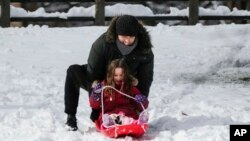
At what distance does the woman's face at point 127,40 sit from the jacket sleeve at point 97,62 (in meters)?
0.18

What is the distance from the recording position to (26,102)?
6.95 meters

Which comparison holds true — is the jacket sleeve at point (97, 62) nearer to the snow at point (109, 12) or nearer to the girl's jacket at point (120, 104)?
the girl's jacket at point (120, 104)

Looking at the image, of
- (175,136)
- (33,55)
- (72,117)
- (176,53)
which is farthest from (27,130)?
(176,53)

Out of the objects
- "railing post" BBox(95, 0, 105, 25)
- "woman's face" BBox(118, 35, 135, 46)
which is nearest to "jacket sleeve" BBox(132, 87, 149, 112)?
"woman's face" BBox(118, 35, 135, 46)

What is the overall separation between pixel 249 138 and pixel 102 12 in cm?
807

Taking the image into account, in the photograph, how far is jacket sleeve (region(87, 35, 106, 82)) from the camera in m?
5.51

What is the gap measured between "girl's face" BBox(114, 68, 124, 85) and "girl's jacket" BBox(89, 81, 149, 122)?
0.17 feet

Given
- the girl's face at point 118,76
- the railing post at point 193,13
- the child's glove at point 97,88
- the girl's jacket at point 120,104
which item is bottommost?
the girl's jacket at point 120,104

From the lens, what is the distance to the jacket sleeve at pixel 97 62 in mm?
5512

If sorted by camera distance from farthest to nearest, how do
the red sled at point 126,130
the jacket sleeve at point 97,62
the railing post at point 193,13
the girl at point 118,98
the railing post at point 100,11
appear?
1. the railing post at point 193,13
2. the railing post at point 100,11
3. the jacket sleeve at point 97,62
4. the girl at point 118,98
5. the red sled at point 126,130

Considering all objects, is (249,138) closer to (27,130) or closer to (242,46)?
(27,130)

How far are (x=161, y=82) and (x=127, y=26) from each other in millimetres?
3377

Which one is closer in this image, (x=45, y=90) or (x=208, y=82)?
(x=45, y=90)

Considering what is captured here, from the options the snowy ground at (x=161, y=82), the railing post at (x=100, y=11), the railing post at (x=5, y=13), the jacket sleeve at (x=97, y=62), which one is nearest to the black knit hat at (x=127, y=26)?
the jacket sleeve at (x=97, y=62)
